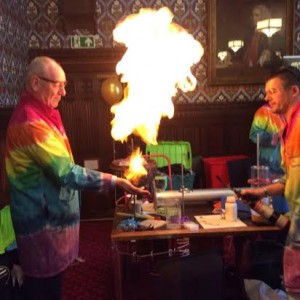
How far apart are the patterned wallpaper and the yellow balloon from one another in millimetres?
683

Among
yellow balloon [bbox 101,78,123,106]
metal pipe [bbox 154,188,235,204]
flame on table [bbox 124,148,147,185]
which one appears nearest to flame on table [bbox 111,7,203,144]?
flame on table [bbox 124,148,147,185]

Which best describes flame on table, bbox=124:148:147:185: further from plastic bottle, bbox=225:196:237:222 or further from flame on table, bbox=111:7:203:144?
plastic bottle, bbox=225:196:237:222

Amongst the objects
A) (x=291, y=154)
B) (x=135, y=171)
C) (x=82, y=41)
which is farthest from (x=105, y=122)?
(x=291, y=154)

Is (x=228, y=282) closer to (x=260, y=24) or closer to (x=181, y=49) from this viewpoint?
(x=181, y=49)

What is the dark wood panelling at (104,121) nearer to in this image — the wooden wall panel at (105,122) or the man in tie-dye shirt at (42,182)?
the wooden wall panel at (105,122)

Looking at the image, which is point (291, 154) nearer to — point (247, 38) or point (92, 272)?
point (92, 272)

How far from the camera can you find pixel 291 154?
2400 millimetres

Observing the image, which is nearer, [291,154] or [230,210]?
[291,154]

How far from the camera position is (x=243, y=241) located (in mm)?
3459

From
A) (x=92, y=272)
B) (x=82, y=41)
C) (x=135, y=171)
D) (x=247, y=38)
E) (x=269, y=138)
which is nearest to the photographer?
(x=135, y=171)

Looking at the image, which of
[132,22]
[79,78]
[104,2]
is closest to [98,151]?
[79,78]

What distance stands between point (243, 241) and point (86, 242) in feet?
8.26

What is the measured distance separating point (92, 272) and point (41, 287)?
6.41 feet

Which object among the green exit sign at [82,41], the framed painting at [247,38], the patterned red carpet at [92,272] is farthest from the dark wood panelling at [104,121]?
the patterned red carpet at [92,272]
